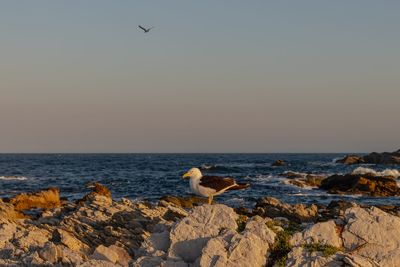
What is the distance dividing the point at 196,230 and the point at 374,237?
354cm

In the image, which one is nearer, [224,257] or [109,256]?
[224,257]

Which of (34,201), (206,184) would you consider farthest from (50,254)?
(34,201)

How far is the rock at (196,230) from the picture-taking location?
38.7 ft

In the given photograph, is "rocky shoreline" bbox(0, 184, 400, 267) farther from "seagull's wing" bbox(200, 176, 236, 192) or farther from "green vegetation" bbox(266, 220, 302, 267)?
"seagull's wing" bbox(200, 176, 236, 192)

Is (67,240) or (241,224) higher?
(241,224)

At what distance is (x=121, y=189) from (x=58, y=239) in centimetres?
3967

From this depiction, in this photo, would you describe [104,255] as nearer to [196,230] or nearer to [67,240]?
[196,230]

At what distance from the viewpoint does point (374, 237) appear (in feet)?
39.3

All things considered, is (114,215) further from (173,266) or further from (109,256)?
(173,266)

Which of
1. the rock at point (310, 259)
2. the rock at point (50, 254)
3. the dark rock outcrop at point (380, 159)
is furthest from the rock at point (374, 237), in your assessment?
the dark rock outcrop at point (380, 159)

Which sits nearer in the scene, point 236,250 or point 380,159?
point 236,250

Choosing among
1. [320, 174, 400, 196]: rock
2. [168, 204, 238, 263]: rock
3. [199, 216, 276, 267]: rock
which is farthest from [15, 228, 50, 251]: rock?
[320, 174, 400, 196]: rock

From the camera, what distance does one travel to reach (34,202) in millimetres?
36250

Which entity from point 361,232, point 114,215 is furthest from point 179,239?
point 114,215
